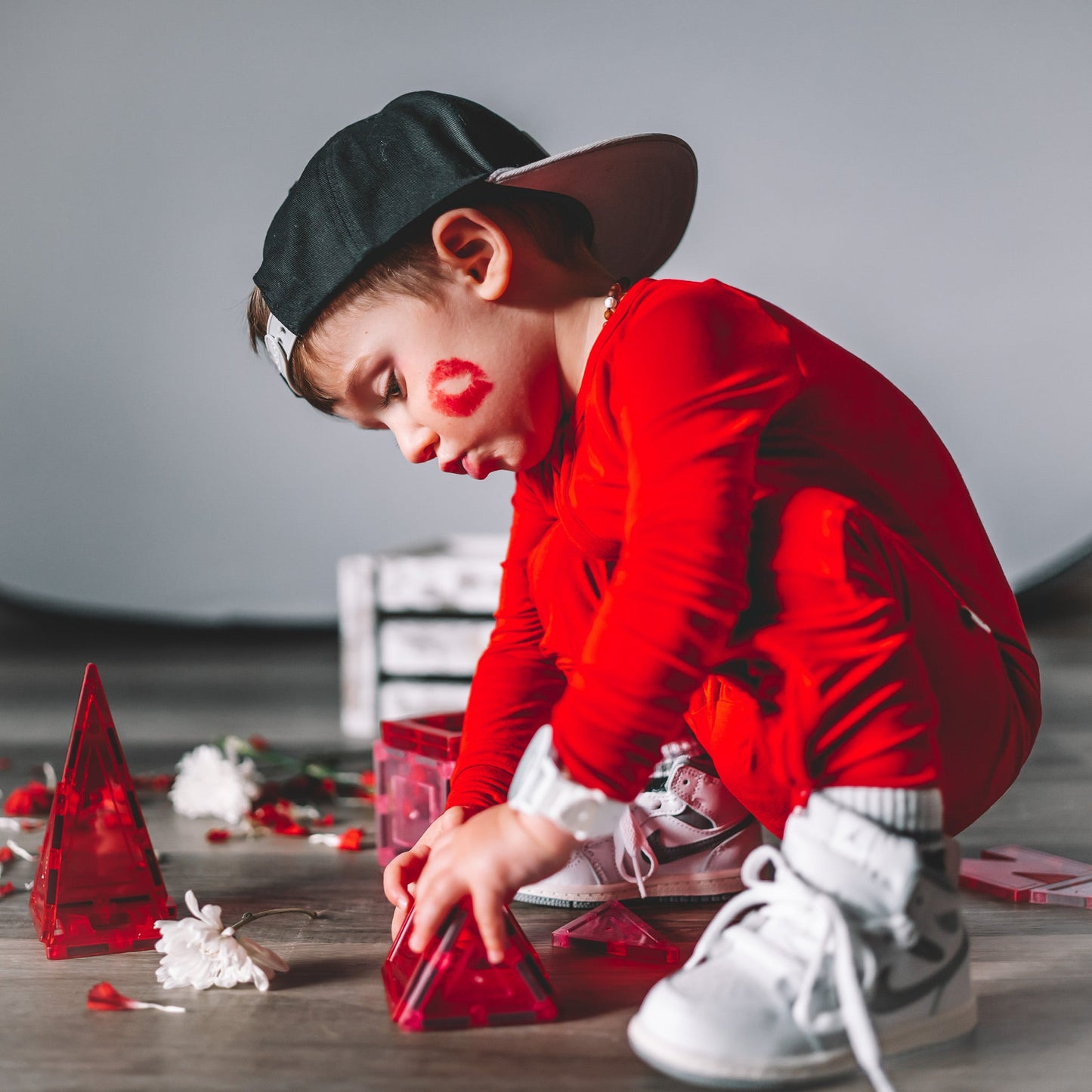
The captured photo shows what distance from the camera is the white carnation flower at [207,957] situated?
0.81 metres

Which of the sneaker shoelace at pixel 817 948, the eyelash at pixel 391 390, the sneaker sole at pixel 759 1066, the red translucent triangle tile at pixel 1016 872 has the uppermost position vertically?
the eyelash at pixel 391 390

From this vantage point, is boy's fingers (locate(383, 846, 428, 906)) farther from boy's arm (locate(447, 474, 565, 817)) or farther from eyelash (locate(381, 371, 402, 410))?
eyelash (locate(381, 371, 402, 410))

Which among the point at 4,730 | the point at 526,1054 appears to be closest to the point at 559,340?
the point at 526,1054

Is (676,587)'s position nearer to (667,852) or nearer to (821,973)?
(821,973)

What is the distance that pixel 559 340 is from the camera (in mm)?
875

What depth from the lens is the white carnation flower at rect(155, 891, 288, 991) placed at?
2.66 feet

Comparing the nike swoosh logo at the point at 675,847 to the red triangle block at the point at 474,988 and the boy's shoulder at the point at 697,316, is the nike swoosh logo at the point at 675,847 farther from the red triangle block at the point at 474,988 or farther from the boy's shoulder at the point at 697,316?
the boy's shoulder at the point at 697,316

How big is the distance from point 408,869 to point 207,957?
16 centimetres

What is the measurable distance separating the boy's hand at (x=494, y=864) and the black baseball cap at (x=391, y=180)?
1.26 feet

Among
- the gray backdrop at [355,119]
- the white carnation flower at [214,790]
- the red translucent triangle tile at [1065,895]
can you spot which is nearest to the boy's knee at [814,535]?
the red translucent triangle tile at [1065,895]

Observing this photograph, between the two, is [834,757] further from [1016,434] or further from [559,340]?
[1016,434]

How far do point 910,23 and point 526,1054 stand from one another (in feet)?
9.34

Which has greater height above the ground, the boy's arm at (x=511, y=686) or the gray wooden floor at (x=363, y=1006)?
the boy's arm at (x=511, y=686)

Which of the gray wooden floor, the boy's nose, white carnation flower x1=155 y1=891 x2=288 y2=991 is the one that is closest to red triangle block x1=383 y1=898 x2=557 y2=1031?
the gray wooden floor
